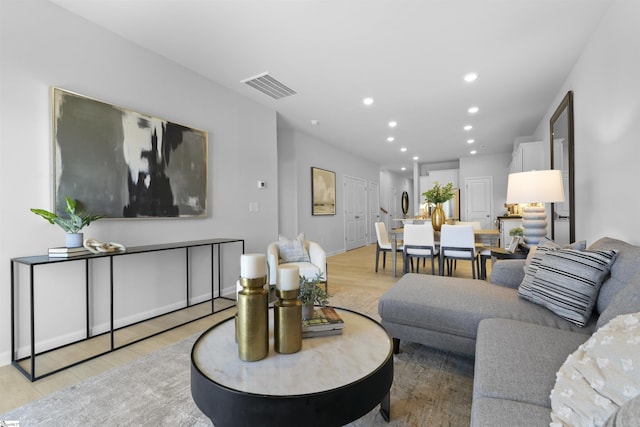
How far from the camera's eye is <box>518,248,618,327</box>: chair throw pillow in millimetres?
1496

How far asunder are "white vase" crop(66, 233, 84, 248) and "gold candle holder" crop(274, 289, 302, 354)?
187 cm

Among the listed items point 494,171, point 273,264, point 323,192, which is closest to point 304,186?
point 323,192

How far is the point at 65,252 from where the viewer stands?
199cm

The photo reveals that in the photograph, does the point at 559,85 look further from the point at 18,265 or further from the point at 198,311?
the point at 18,265

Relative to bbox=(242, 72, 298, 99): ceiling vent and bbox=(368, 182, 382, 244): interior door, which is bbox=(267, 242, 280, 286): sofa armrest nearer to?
bbox=(242, 72, 298, 99): ceiling vent

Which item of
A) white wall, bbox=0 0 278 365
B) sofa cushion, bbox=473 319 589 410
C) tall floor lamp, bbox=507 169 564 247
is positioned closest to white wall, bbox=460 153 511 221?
tall floor lamp, bbox=507 169 564 247

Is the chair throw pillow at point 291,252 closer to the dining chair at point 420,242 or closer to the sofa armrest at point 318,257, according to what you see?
the sofa armrest at point 318,257

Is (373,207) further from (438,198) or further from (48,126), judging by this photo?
(48,126)

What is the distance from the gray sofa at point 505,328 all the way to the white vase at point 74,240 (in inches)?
89.2

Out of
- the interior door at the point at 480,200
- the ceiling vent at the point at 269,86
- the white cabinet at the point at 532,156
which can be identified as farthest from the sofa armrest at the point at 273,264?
the interior door at the point at 480,200

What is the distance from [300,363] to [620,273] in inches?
64.1

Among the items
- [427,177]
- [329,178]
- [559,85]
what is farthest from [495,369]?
[427,177]

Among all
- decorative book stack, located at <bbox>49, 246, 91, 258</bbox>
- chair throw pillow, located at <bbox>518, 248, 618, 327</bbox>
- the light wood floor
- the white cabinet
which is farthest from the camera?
the white cabinet

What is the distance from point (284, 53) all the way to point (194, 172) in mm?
1591
